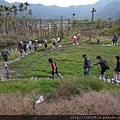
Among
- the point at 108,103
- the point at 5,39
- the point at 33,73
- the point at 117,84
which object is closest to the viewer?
the point at 108,103

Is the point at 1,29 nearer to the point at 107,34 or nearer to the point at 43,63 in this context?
the point at 107,34

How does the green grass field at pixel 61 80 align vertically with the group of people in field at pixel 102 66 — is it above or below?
below

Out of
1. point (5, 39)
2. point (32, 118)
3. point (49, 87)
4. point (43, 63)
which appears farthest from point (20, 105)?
point (5, 39)

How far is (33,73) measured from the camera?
12.1 m

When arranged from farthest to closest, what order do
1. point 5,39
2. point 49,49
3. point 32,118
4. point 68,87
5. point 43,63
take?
point 5,39 → point 49,49 → point 43,63 → point 68,87 → point 32,118

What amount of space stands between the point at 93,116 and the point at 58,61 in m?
10.2

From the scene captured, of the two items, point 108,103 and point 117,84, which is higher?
point 108,103

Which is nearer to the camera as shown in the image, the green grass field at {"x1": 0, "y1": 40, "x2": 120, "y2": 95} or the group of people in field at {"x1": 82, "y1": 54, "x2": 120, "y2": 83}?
the green grass field at {"x1": 0, "y1": 40, "x2": 120, "y2": 95}

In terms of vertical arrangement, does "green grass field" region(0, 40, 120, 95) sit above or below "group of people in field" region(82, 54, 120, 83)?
below

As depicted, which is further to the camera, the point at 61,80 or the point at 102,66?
the point at 102,66

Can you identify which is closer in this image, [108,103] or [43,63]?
[108,103]

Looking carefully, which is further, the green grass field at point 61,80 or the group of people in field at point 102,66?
the group of people in field at point 102,66

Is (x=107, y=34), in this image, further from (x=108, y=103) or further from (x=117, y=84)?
(x=108, y=103)

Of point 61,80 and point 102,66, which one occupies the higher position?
point 102,66
